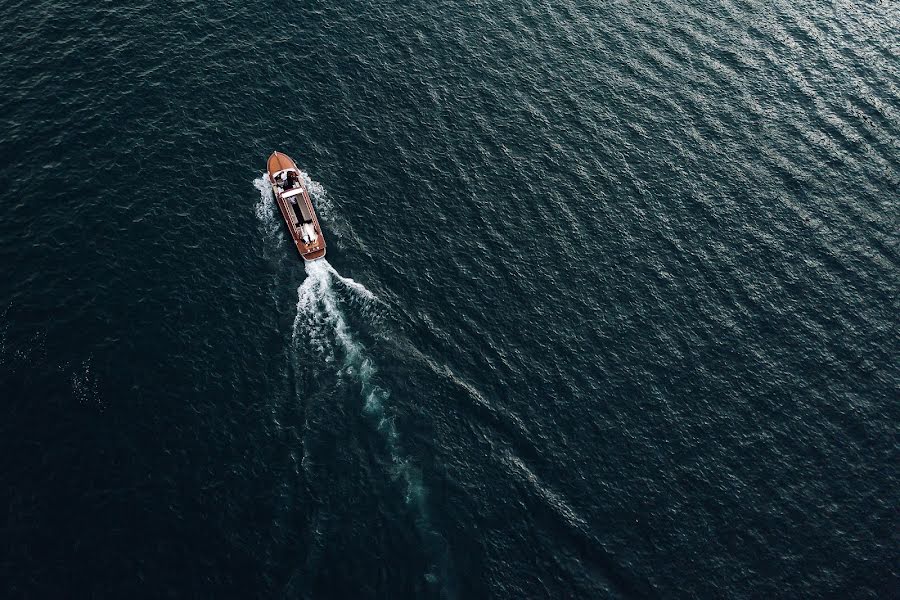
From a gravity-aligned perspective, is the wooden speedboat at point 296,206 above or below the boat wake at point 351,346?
above

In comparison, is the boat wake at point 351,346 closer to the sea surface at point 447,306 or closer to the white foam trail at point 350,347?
the white foam trail at point 350,347

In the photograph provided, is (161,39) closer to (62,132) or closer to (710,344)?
(62,132)

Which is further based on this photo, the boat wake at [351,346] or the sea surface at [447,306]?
the boat wake at [351,346]

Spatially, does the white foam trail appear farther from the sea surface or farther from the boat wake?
the sea surface

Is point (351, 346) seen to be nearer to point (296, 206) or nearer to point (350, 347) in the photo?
point (350, 347)

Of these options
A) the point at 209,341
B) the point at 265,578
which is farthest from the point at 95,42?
the point at 265,578

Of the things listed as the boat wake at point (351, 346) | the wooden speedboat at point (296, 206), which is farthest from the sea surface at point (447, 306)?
the wooden speedboat at point (296, 206)
